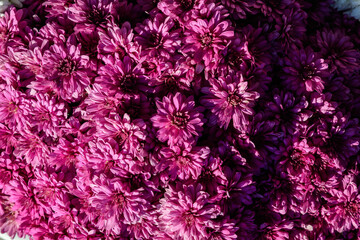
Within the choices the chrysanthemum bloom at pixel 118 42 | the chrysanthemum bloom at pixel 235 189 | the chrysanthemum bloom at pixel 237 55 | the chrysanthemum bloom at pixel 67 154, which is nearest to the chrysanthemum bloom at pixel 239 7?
the chrysanthemum bloom at pixel 237 55

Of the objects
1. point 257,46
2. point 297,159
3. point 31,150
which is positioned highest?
point 257,46

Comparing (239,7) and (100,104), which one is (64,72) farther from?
(239,7)

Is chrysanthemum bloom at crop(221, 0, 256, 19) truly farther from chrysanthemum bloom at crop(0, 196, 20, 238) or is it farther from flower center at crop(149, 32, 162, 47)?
chrysanthemum bloom at crop(0, 196, 20, 238)

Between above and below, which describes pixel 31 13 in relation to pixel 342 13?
below

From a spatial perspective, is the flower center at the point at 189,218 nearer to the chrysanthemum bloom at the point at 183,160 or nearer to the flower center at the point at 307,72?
the chrysanthemum bloom at the point at 183,160

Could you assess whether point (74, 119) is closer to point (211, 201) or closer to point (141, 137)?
point (141, 137)

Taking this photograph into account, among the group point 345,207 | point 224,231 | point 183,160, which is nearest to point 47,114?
point 183,160

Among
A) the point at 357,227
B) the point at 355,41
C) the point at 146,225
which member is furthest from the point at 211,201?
the point at 355,41
